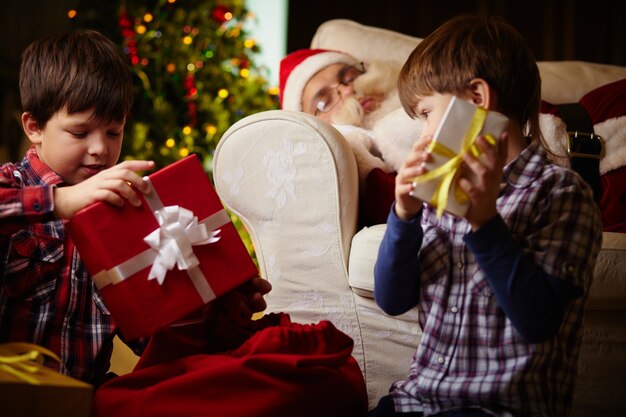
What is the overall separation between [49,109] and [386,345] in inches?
35.5

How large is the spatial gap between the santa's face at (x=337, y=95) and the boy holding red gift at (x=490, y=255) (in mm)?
1014

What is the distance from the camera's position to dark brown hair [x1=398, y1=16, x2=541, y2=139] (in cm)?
108

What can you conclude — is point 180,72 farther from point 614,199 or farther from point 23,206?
point 23,206

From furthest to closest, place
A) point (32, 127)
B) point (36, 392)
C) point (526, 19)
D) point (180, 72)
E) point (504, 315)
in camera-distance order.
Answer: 1. point (526, 19)
2. point (180, 72)
3. point (32, 127)
4. point (504, 315)
5. point (36, 392)

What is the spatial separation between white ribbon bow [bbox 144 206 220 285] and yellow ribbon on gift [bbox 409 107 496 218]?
389 millimetres

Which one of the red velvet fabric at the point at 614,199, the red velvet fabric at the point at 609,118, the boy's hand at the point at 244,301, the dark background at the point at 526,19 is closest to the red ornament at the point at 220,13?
the dark background at the point at 526,19

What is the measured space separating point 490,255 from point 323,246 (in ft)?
2.43

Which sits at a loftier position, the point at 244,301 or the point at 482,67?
the point at 482,67

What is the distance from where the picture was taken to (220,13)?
358 centimetres

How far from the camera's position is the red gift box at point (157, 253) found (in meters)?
1.09

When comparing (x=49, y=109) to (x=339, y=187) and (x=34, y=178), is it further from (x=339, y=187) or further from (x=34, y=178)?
(x=339, y=187)

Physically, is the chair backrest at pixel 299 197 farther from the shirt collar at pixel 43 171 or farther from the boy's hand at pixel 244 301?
the shirt collar at pixel 43 171

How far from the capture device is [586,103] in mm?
2107

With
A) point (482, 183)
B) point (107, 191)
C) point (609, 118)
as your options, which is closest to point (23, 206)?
point (107, 191)
